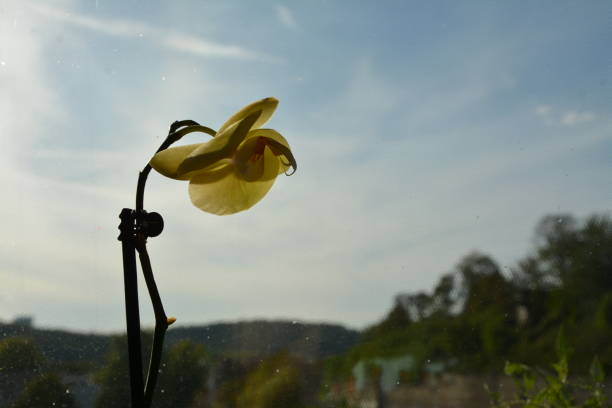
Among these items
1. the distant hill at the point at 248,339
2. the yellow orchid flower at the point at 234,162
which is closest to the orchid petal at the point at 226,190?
the yellow orchid flower at the point at 234,162

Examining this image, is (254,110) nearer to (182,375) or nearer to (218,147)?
(218,147)

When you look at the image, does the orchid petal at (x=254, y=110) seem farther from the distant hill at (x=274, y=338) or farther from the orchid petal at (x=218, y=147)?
the distant hill at (x=274, y=338)

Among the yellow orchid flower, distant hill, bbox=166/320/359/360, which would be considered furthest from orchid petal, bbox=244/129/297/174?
distant hill, bbox=166/320/359/360

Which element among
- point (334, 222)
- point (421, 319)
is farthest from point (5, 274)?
point (421, 319)

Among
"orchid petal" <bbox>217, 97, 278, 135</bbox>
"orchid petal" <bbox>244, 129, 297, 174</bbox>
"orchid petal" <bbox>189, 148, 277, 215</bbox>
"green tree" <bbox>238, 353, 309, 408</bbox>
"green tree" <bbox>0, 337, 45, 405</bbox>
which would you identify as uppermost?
"orchid petal" <bbox>217, 97, 278, 135</bbox>

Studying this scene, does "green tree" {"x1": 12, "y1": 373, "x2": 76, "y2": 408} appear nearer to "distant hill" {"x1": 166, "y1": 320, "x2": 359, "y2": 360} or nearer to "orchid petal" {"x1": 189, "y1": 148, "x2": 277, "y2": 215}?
"distant hill" {"x1": 166, "y1": 320, "x2": 359, "y2": 360}
